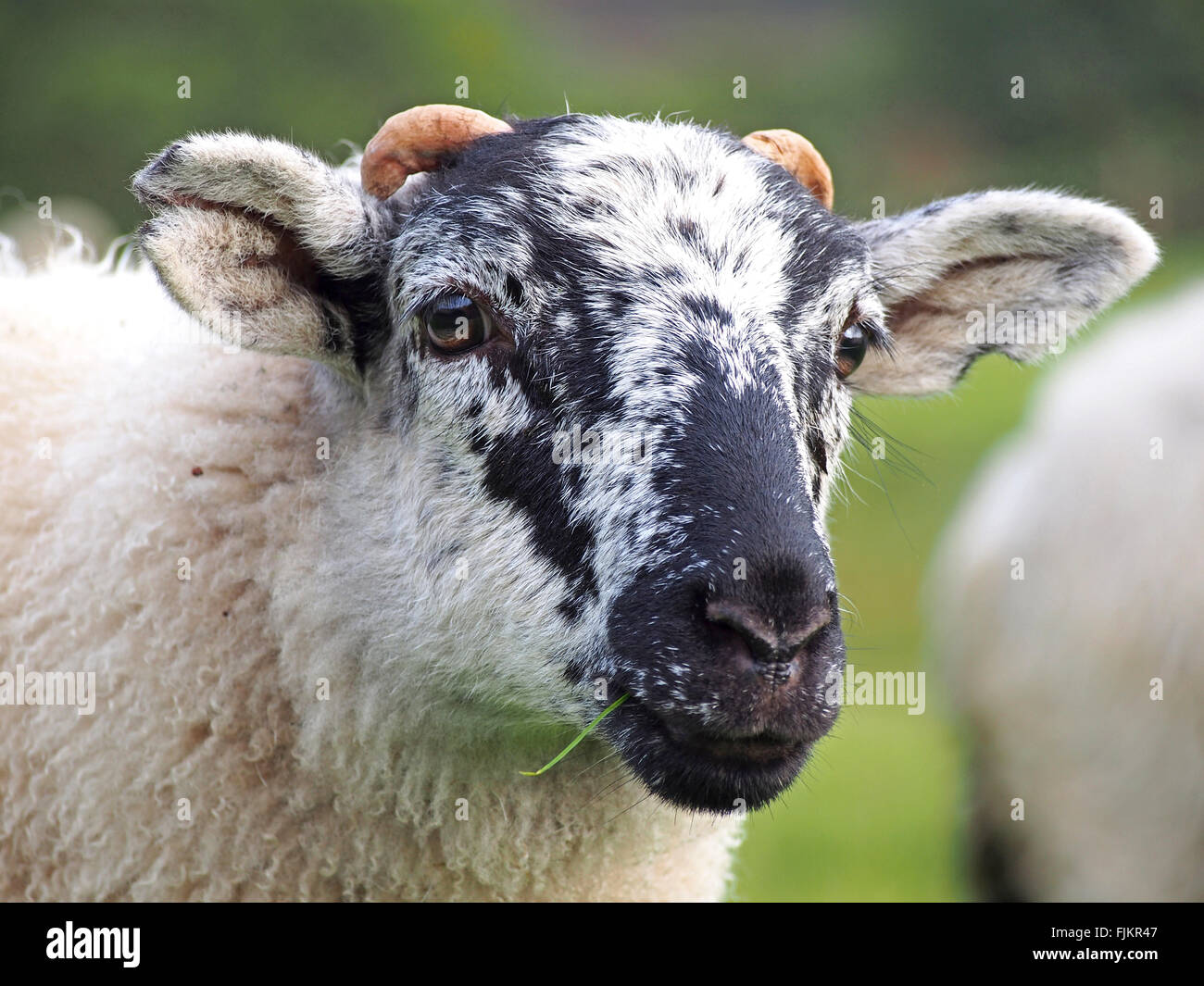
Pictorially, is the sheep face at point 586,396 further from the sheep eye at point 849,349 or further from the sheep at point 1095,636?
the sheep at point 1095,636

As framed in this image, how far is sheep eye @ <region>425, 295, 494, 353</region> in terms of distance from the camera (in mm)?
3266

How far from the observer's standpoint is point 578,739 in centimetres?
314

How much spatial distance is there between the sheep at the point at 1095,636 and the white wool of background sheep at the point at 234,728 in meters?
3.37

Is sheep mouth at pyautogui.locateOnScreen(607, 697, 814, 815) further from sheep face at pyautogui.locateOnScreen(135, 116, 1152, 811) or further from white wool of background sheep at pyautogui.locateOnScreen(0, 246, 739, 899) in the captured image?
white wool of background sheep at pyautogui.locateOnScreen(0, 246, 739, 899)

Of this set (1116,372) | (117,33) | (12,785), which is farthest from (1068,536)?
(117,33)

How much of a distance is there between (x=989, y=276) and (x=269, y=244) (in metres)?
2.41

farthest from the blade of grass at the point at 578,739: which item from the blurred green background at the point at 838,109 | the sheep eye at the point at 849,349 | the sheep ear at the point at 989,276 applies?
the sheep ear at the point at 989,276

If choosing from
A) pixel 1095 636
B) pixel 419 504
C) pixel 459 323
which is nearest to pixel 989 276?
pixel 459 323

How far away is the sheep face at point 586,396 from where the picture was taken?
282cm

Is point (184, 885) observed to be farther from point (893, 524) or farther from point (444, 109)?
point (893, 524)

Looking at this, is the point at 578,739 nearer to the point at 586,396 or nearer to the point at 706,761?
the point at 706,761

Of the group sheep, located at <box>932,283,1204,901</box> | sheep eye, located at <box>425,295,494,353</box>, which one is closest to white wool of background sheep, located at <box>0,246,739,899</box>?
sheep eye, located at <box>425,295,494,353</box>

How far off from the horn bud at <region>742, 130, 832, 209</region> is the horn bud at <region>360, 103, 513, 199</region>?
0.85m

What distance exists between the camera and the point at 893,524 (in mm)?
15078
